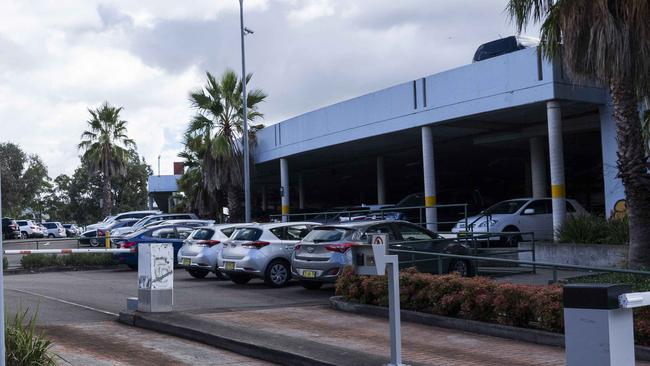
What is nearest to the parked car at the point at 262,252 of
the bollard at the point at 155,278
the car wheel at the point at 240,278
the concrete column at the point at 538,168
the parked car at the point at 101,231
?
the car wheel at the point at 240,278

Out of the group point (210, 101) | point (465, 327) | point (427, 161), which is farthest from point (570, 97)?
point (210, 101)

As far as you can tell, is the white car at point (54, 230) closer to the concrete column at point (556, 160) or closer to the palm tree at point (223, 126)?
the palm tree at point (223, 126)

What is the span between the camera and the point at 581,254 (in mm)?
17422

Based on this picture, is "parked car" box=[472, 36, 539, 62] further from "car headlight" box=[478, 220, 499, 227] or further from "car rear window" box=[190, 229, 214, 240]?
"car rear window" box=[190, 229, 214, 240]

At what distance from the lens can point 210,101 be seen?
33219 millimetres

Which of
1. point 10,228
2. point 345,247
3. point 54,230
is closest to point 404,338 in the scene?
point 345,247

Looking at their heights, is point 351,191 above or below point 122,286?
above

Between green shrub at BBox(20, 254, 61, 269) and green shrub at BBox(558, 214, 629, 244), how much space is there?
15.7 m

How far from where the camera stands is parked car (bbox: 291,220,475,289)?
14.4 metres

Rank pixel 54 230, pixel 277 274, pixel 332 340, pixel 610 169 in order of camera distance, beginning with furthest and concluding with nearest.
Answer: pixel 54 230 → pixel 610 169 → pixel 277 274 → pixel 332 340

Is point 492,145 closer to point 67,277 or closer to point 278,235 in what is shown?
point 278,235

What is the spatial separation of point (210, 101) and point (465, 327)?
24.5 metres

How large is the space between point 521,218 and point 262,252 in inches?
371

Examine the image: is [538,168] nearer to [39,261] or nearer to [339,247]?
[339,247]
